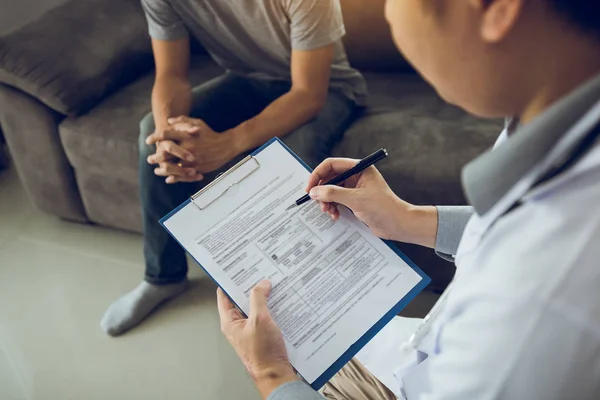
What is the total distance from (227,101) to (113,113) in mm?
362

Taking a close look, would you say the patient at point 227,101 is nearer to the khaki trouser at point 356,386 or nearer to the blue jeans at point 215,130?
the blue jeans at point 215,130

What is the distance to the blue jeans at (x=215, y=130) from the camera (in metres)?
1.42

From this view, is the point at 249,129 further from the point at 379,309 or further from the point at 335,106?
the point at 379,309

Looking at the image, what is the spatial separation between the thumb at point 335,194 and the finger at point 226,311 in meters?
0.22

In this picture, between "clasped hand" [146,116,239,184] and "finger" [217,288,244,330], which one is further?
"clasped hand" [146,116,239,184]

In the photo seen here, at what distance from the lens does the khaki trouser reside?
2.76 feet

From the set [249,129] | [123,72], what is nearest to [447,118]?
[249,129]

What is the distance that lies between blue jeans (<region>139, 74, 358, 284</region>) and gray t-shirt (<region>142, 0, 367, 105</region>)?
5 cm

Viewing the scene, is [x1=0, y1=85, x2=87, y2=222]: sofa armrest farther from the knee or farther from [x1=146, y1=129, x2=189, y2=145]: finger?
[x1=146, y1=129, x2=189, y2=145]: finger

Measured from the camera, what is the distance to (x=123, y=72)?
5.76ft

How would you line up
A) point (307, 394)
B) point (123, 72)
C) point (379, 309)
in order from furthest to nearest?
point (123, 72) < point (379, 309) < point (307, 394)

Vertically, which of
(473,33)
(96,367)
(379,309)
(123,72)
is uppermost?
(473,33)

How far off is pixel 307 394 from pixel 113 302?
108 centimetres

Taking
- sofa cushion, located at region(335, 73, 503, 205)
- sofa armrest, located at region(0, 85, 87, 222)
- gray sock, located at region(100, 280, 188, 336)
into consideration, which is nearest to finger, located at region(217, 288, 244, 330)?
sofa cushion, located at region(335, 73, 503, 205)
